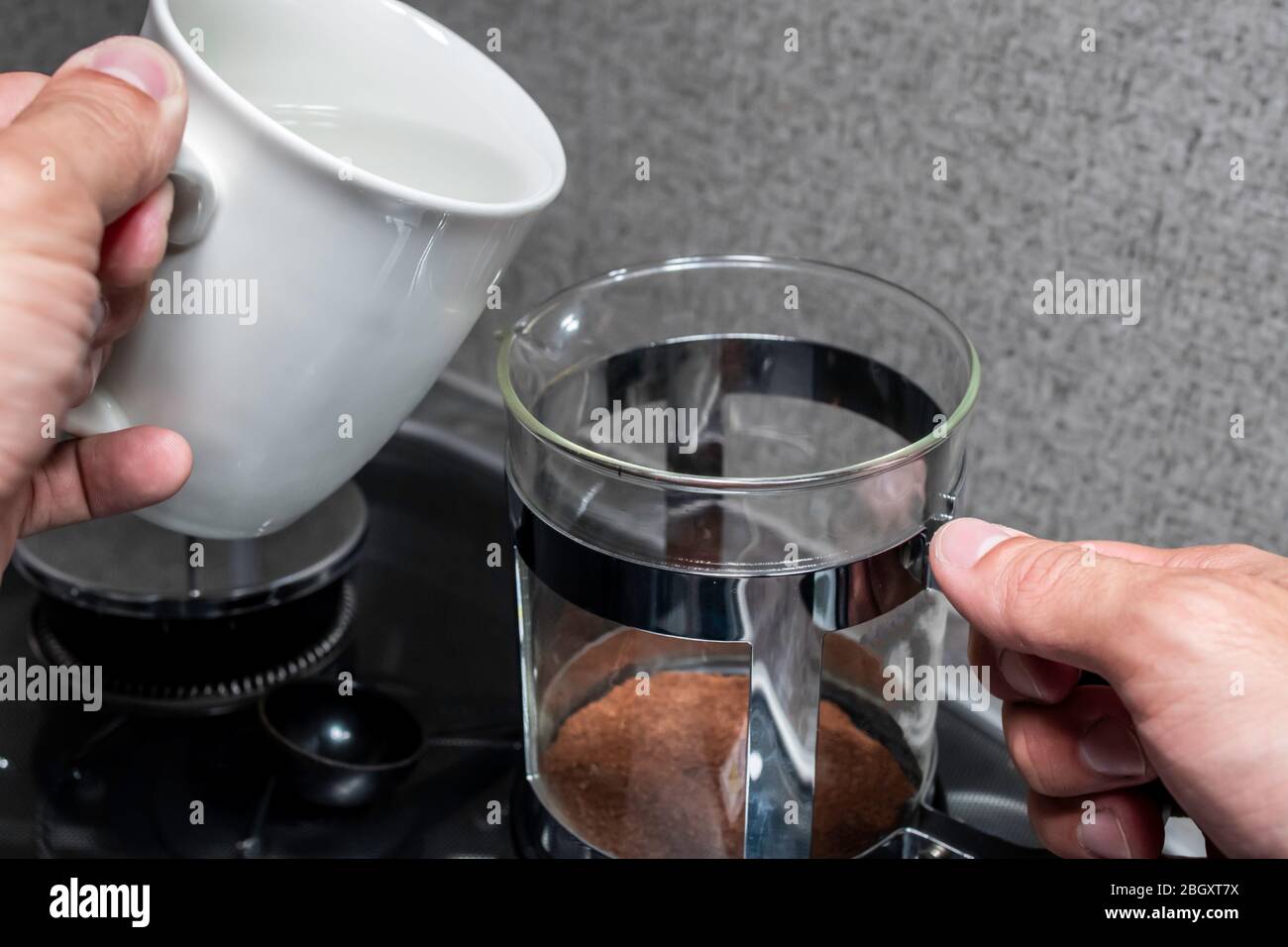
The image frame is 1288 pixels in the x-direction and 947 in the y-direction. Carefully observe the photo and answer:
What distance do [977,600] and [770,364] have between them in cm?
13

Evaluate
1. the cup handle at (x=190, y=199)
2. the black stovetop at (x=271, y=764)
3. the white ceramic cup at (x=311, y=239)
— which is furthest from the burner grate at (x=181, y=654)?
the cup handle at (x=190, y=199)

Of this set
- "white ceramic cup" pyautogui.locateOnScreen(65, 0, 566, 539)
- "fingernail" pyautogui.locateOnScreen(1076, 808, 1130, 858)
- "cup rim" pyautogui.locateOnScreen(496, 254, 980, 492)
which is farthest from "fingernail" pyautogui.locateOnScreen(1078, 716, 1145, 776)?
"white ceramic cup" pyautogui.locateOnScreen(65, 0, 566, 539)

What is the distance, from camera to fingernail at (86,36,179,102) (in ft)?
1.10

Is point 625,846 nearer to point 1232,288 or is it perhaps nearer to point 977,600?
point 977,600

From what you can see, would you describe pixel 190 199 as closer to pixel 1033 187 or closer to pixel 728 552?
pixel 728 552

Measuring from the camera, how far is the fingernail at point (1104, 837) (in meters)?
0.41

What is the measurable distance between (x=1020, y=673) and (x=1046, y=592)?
0.07 metres

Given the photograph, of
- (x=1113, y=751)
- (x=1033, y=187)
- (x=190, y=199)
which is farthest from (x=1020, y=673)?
(x=190, y=199)

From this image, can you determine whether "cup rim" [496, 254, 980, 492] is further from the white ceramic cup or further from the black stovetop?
the black stovetop

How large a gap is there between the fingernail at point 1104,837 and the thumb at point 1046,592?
0.25 ft

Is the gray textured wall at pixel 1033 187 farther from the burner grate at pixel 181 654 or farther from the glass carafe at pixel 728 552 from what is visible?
the burner grate at pixel 181 654

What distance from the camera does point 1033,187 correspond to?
49 centimetres

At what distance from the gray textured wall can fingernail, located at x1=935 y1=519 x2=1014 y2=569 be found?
153 millimetres

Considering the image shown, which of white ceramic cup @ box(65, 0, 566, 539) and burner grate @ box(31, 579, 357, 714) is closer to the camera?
white ceramic cup @ box(65, 0, 566, 539)
